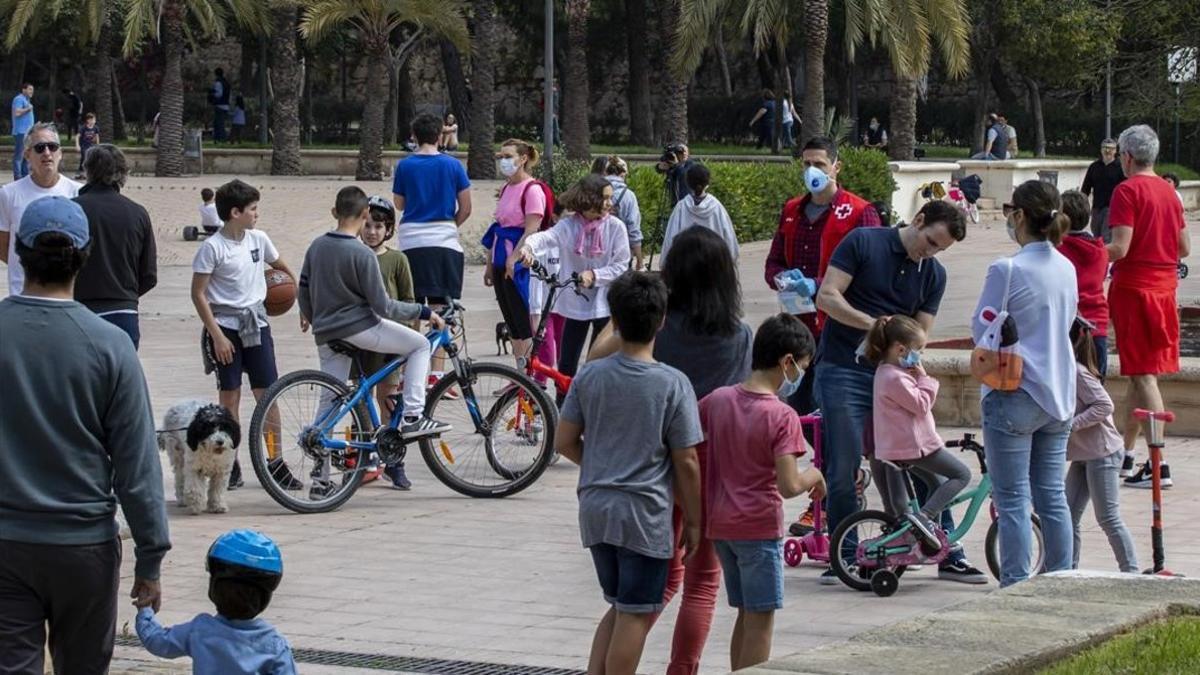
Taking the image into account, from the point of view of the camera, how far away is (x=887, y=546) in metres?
8.29

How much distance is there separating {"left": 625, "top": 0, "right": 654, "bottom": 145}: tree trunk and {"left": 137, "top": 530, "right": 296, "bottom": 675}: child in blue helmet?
50.3 metres

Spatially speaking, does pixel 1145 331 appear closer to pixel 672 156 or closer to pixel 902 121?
pixel 672 156

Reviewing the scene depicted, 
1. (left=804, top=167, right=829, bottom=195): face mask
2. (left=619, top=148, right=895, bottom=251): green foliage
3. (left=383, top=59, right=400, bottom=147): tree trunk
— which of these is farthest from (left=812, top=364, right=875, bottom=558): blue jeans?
(left=383, top=59, right=400, bottom=147): tree trunk

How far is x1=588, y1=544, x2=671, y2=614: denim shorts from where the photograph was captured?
6039mm

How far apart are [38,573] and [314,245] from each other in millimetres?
5632

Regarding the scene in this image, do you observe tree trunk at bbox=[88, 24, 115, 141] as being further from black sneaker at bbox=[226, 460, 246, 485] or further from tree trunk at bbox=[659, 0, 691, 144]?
black sneaker at bbox=[226, 460, 246, 485]

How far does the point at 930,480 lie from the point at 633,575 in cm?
267

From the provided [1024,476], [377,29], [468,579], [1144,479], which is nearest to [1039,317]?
[1024,476]

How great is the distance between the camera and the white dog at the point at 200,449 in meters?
9.77

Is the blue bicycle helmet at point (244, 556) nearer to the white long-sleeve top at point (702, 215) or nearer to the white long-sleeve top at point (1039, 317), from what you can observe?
the white long-sleeve top at point (1039, 317)

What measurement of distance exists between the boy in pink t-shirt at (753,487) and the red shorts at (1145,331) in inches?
190

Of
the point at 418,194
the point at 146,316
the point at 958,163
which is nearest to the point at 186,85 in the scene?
the point at 958,163

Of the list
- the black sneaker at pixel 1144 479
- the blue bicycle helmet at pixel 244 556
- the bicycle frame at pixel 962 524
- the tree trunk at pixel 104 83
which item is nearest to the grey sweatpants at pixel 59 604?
the blue bicycle helmet at pixel 244 556

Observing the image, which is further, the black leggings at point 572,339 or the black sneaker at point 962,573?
the black leggings at point 572,339
